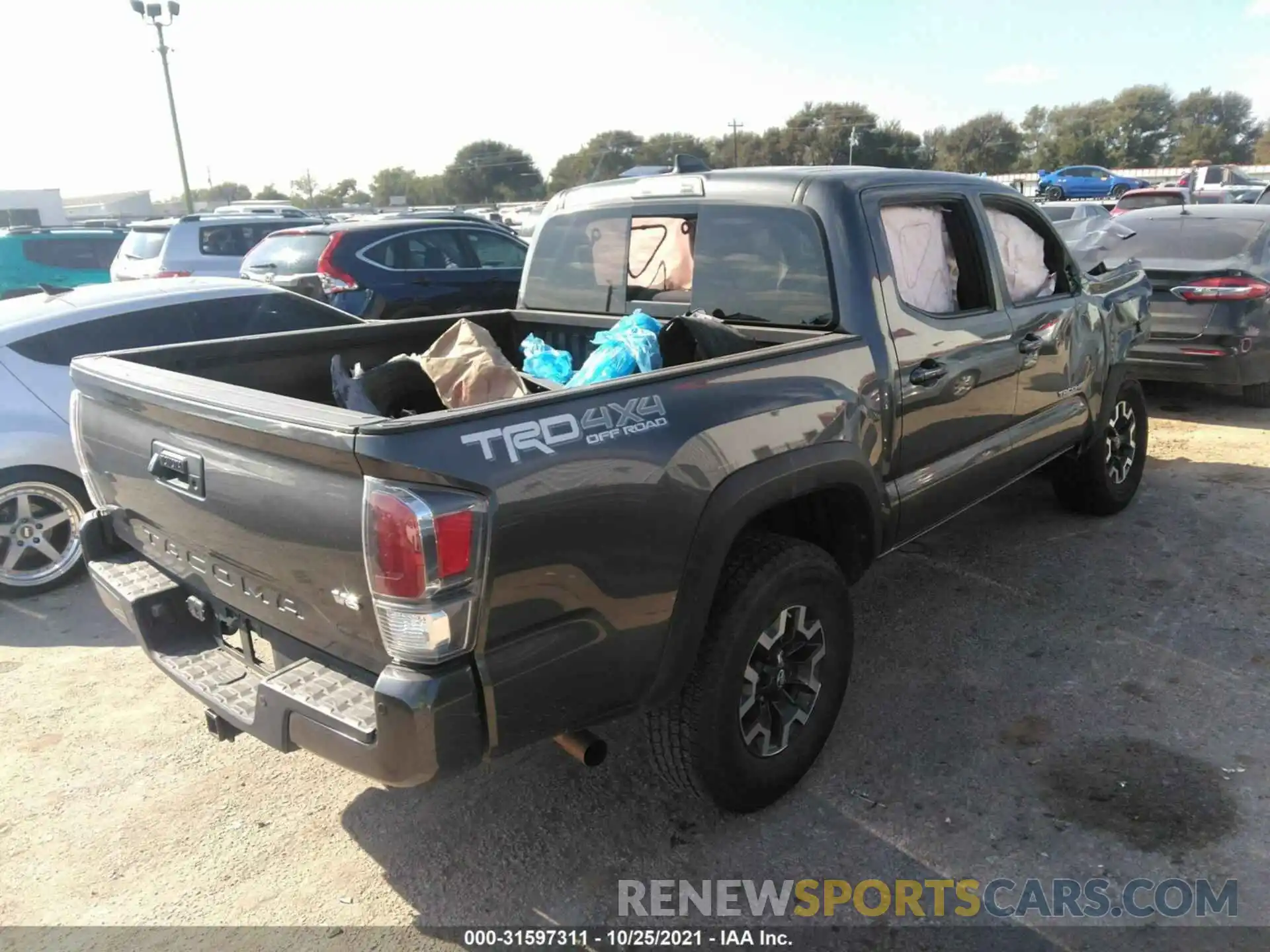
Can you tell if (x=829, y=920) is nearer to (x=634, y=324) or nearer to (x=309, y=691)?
(x=309, y=691)

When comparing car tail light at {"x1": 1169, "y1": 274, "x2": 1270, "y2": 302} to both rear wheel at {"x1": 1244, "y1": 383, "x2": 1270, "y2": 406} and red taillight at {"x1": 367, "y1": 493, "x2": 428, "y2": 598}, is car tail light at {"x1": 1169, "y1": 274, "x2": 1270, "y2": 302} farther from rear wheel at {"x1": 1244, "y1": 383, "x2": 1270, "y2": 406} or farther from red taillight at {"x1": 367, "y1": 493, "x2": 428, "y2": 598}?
red taillight at {"x1": 367, "y1": 493, "x2": 428, "y2": 598}

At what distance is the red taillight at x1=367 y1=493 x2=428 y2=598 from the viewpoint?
1.96 m

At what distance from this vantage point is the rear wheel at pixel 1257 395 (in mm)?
7711

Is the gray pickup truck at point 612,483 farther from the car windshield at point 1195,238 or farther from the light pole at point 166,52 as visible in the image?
the light pole at point 166,52

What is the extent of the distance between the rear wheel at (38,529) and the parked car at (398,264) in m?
4.02

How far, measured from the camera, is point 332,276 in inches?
352

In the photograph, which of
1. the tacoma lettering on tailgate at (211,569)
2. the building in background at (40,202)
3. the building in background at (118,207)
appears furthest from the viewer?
the building in background at (118,207)

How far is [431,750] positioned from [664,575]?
73 centimetres

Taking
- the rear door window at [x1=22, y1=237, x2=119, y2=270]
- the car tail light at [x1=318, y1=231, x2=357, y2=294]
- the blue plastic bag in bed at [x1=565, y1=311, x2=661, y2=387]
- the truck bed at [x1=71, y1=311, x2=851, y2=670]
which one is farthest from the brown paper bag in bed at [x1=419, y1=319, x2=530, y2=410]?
the rear door window at [x1=22, y1=237, x2=119, y2=270]

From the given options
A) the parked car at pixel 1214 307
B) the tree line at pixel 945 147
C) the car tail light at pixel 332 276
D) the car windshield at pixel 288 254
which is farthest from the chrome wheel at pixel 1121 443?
the tree line at pixel 945 147

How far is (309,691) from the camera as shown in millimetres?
2248

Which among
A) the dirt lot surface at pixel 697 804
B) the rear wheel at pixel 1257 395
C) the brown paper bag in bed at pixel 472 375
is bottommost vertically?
the dirt lot surface at pixel 697 804

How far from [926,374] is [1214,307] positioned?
506cm

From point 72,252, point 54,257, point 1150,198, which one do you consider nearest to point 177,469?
point 54,257
